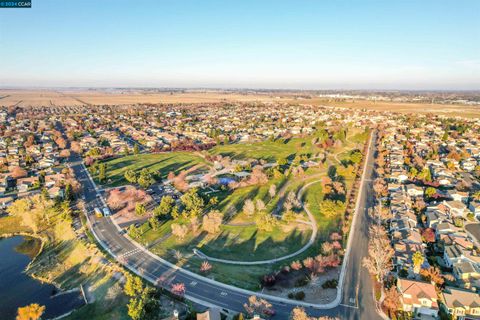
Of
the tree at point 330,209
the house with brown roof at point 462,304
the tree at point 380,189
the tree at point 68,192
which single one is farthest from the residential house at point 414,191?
the tree at point 68,192

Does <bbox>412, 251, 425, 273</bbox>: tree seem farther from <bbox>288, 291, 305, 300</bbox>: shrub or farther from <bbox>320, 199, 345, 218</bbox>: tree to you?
<bbox>320, 199, 345, 218</bbox>: tree

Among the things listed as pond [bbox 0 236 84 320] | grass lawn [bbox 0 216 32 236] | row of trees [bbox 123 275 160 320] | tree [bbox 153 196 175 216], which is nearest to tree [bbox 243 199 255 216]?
tree [bbox 153 196 175 216]

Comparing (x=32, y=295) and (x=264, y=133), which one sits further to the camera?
(x=264, y=133)

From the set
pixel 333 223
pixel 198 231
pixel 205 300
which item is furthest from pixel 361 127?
pixel 205 300

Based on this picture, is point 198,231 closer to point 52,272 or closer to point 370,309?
point 52,272

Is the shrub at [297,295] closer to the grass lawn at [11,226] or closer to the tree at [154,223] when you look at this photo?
the tree at [154,223]

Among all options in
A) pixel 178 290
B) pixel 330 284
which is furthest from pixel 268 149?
pixel 178 290
